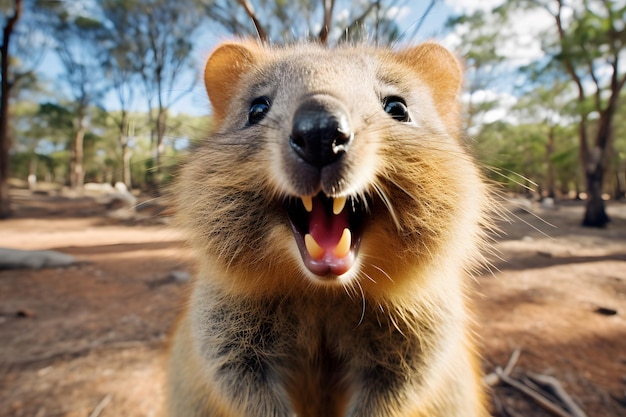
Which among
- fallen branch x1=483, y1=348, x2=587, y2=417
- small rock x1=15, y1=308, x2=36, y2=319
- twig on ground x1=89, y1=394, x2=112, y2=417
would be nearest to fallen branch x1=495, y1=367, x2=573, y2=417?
fallen branch x1=483, y1=348, x2=587, y2=417

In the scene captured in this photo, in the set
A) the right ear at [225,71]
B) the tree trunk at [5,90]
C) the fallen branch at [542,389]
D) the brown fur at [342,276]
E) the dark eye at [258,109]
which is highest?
the tree trunk at [5,90]

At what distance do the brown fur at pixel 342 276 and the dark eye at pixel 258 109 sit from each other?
56 millimetres

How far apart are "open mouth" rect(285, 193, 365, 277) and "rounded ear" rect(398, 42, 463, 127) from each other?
1.04 m

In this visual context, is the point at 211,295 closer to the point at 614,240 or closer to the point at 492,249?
the point at 492,249

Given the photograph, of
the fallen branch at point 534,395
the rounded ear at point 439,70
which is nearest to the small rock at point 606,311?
the fallen branch at point 534,395

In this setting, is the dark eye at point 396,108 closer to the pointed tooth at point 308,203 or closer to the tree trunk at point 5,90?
the pointed tooth at point 308,203

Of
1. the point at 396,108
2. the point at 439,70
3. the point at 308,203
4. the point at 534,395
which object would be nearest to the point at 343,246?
the point at 308,203

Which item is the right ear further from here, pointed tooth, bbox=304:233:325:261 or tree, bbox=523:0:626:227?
tree, bbox=523:0:626:227

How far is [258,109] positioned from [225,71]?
0.63 m

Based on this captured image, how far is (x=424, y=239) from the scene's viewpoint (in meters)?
1.36

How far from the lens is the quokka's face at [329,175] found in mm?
1023

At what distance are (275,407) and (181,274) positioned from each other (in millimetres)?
5473

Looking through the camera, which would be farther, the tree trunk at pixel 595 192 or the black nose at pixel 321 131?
the tree trunk at pixel 595 192

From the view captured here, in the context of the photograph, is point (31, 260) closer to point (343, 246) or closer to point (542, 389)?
point (343, 246)
